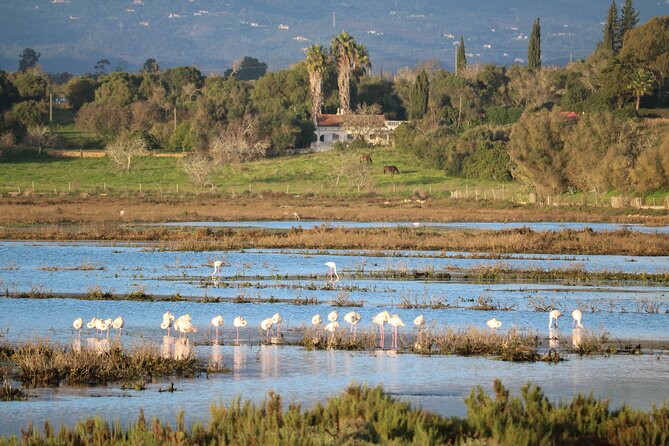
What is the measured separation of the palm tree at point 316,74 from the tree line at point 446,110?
190mm

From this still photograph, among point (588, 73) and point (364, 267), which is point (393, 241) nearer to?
point (364, 267)

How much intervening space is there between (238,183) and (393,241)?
49273 millimetres

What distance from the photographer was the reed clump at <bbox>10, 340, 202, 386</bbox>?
19797mm

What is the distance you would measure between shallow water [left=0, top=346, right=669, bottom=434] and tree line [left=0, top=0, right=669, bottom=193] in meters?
55.2

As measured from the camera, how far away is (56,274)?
37062mm

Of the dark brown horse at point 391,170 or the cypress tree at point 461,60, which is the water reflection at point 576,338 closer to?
the dark brown horse at point 391,170

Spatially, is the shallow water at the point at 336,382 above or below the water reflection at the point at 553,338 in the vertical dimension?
above

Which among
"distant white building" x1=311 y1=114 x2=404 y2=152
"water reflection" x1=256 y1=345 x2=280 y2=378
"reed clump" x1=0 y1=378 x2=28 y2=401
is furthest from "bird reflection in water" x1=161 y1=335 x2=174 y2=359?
"distant white building" x1=311 y1=114 x2=404 y2=152

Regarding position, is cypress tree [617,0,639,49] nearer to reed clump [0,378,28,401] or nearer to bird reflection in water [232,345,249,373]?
bird reflection in water [232,345,249,373]

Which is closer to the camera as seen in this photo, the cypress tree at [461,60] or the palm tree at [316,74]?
the palm tree at [316,74]

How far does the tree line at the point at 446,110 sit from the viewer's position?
85.6 metres

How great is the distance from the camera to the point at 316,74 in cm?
13312

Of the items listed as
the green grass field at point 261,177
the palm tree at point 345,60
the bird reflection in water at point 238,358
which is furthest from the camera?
the palm tree at point 345,60

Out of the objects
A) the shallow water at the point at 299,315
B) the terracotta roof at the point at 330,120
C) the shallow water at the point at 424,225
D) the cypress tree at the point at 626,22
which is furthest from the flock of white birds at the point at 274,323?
the cypress tree at the point at 626,22
